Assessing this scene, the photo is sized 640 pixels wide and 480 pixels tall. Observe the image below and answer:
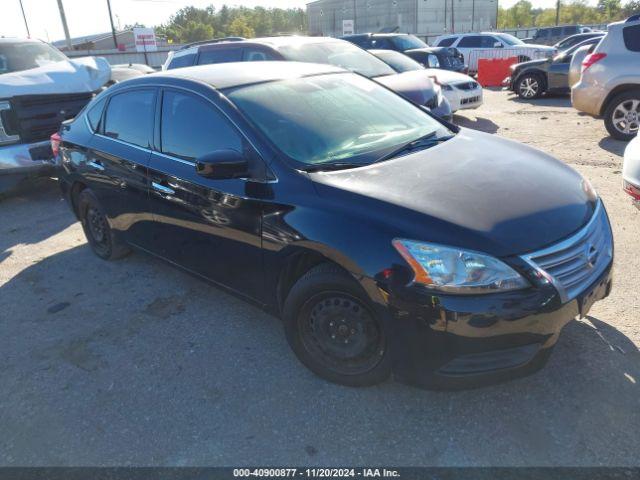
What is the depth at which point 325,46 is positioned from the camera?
26.5 ft

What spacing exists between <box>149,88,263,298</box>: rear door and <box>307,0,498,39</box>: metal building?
65595mm

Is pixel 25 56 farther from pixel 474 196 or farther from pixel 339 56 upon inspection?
pixel 474 196

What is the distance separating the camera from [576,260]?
94.7 inches

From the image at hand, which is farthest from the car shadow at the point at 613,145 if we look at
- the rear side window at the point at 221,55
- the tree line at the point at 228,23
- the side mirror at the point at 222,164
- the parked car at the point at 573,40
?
the tree line at the point at 228,23

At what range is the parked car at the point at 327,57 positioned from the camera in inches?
292

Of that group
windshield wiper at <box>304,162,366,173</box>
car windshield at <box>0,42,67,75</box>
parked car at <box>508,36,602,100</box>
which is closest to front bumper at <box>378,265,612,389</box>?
windshield wiper at <box>304,162,366,173</box>

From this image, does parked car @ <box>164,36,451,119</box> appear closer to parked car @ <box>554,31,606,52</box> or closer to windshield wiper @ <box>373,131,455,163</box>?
windshield wiper @ <box>373,131,455,163</box>

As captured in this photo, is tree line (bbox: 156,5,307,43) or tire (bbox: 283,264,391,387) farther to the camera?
tree line (bbox: 156,5,307,43)

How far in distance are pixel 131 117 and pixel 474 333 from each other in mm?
3086

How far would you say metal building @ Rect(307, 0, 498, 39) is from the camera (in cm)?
6694

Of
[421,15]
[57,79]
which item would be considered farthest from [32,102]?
[421,15]

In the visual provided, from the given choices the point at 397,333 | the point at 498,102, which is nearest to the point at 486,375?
the point at 397,333

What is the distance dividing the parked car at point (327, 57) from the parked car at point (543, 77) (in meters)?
6.12

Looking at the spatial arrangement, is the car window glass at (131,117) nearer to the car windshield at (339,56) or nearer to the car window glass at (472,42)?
the car windshield at (339,56)
